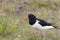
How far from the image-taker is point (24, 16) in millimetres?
9859

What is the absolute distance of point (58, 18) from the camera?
32.1 feet

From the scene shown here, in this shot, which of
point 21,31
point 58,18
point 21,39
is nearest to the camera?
point 21,39

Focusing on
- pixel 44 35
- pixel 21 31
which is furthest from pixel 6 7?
pixel 44 35

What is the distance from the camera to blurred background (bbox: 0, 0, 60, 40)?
8.03 meters

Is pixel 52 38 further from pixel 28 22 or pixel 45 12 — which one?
pixel 45 12

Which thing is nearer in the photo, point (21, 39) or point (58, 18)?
point (21, 39)

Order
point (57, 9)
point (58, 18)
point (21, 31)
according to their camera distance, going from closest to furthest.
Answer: point (21, 31) < point (58, 18) < point (57, 9)

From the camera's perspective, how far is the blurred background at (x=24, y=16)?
8.03 meters

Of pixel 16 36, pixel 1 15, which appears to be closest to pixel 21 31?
pixel 16 36

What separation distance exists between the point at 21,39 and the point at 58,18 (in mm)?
2398

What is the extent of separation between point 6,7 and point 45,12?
1.31 meters

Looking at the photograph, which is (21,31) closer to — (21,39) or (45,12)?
(21,39)

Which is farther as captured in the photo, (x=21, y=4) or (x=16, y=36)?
(x=21, y=4)

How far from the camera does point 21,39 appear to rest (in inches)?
304
